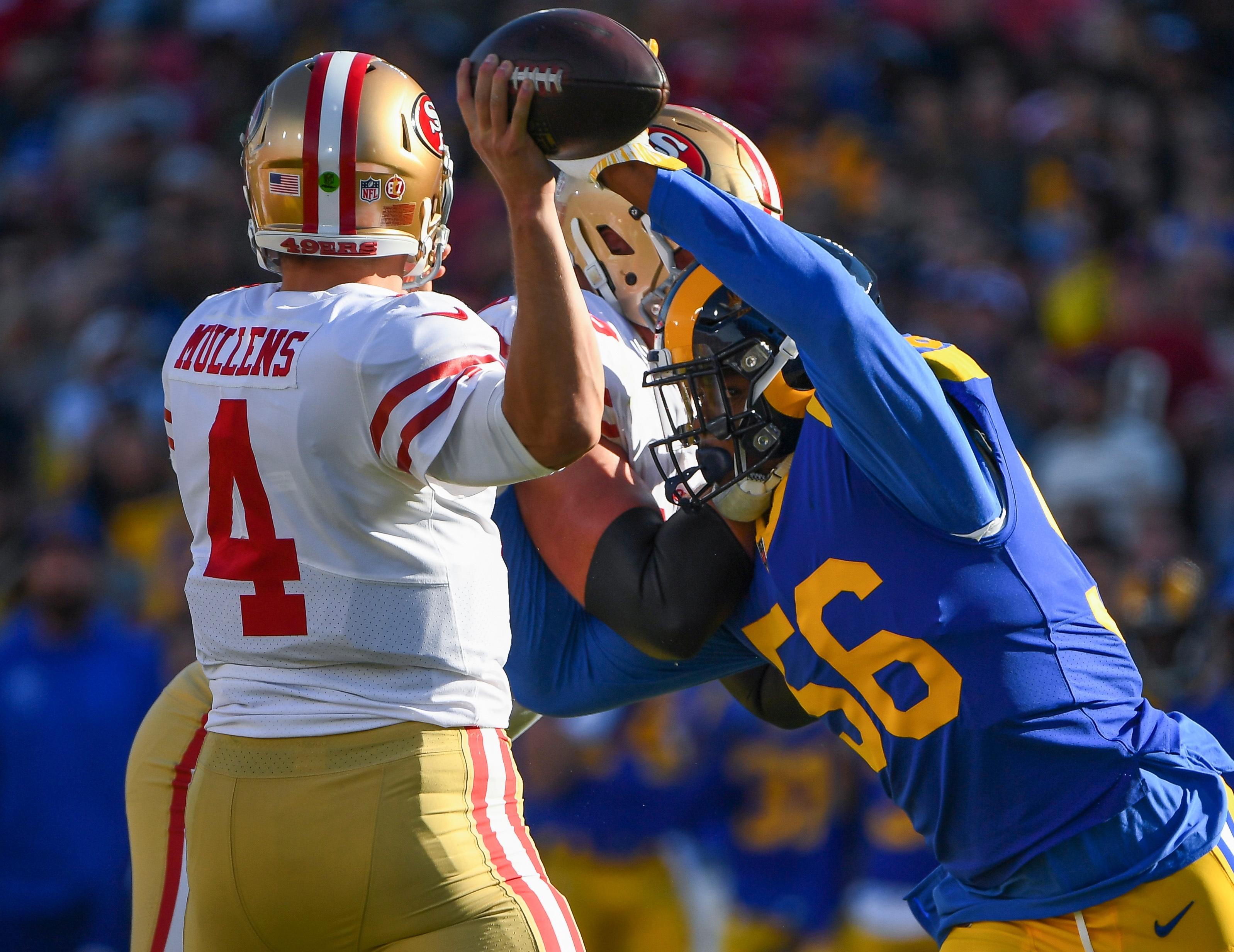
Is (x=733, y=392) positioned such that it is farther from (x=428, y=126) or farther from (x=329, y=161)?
(x=329, y=161)

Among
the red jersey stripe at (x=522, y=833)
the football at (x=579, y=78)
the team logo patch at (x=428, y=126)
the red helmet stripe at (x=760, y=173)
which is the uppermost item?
the football at (x=579, y=78)

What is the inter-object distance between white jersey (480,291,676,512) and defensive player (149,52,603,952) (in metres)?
0.64

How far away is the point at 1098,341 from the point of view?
709 centimetres

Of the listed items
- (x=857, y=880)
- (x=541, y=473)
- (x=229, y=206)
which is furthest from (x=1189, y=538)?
(x=229, y=206)

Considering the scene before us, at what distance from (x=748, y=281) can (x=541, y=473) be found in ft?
1.48

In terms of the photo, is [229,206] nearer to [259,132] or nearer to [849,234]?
[849,234]

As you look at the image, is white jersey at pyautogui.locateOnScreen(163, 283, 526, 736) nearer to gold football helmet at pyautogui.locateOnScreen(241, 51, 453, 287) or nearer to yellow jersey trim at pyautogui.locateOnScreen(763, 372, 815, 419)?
gold football helmet at pyautogui.locateOnScreen(241, 51, 453, 287)

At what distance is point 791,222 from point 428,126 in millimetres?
5540

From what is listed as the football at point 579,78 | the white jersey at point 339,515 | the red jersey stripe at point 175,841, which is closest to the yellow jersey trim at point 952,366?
the football at point 579,78

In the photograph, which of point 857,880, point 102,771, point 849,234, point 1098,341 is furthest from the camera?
point 849,234

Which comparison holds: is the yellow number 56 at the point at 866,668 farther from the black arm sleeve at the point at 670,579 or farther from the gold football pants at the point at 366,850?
the gold football pants at the point at 366,850

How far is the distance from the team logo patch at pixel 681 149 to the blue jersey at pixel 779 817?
121 inches

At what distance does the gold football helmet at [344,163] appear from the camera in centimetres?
245

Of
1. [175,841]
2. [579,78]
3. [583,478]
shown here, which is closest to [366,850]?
[175,841]
